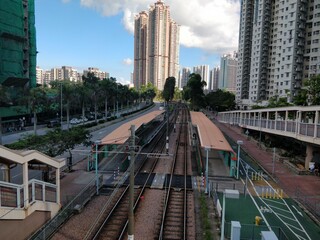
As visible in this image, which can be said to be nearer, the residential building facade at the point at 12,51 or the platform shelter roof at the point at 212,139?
the platform shelter roof at the point at 212,139

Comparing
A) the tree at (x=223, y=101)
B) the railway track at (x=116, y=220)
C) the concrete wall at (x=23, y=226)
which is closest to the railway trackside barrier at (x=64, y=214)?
the concrete wall at (x=23, y=226)

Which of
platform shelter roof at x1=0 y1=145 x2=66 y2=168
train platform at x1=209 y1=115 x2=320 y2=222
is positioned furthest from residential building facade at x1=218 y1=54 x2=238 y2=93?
platform shelter roof at x1=0 y1=145 x2=66 y2=168

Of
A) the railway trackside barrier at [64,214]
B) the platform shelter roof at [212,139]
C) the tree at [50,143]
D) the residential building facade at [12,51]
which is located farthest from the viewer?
the residential building facade at [12,51]

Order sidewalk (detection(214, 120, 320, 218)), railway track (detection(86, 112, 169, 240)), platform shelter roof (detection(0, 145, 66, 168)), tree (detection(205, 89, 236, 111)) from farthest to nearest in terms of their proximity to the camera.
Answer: tree (detection(205, 89, 236, 111)) → sidewalk (detection(214, 120, 320, 218)) → railway track (detection(86, 112, 169, 240)) → platform shelter roof (detection(0, 145, 66, 168))

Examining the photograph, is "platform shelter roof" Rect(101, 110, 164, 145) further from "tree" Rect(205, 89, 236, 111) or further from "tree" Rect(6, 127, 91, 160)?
"tree" Rect(205, 89, 236, 111)

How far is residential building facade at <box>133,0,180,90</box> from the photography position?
466 feet

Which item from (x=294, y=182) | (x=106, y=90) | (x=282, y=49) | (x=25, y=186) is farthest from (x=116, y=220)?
(x=282, y=49)

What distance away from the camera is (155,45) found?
144875mm

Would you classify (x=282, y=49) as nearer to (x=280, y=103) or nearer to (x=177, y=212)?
(x=280, y=103)

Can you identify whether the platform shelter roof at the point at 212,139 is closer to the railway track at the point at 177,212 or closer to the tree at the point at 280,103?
the railway track at the point at 177,212

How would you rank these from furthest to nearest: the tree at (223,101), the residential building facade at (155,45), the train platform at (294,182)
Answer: the residential building facade at (155,45) → the tree at (223,101) → the train platform at (294,182)

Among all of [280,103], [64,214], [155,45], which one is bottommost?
[64,214]

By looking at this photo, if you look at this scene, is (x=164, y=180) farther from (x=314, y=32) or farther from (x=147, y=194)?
(x=314, y=32)

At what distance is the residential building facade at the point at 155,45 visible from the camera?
142 m
